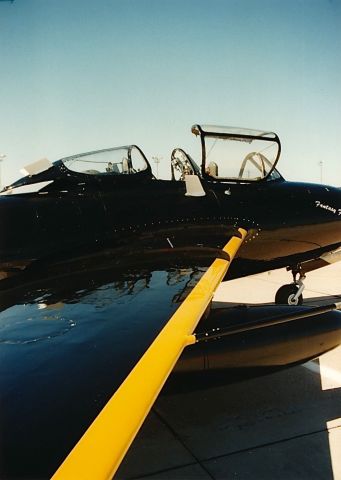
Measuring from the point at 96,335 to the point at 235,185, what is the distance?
11.8 ft

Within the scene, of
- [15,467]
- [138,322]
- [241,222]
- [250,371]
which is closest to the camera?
[15,467]

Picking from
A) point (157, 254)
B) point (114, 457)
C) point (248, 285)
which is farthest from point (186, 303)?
point (248, 285)

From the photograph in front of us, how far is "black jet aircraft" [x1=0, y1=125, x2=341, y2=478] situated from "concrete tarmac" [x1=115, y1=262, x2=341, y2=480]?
0.36 metres

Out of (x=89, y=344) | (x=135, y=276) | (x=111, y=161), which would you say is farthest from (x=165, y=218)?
(x=89, y=344)

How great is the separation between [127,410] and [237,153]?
4633 mm

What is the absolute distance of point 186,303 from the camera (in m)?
2.31

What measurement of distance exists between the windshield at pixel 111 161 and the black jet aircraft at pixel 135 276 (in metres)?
0.02

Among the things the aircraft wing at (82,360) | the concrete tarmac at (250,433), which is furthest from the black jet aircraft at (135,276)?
the concrete tarmac at (250,433)

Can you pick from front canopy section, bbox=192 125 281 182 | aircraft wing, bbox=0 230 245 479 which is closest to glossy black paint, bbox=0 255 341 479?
aircraft wing, bbox=0 230 245 479

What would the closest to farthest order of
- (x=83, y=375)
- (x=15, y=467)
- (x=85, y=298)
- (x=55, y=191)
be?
(x=15, y=467) → (x=83, y=375) → (x=85, y=298) → (x=55, y=191)

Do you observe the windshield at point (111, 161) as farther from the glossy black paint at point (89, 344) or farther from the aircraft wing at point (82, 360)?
the aircraft wing at point (82, 360)

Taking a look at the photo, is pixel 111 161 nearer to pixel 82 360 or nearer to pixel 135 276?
pixel 135 276

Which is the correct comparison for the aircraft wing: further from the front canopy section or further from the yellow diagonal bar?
the front canopy section

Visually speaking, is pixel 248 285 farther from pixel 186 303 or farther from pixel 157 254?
pixel 186 303
